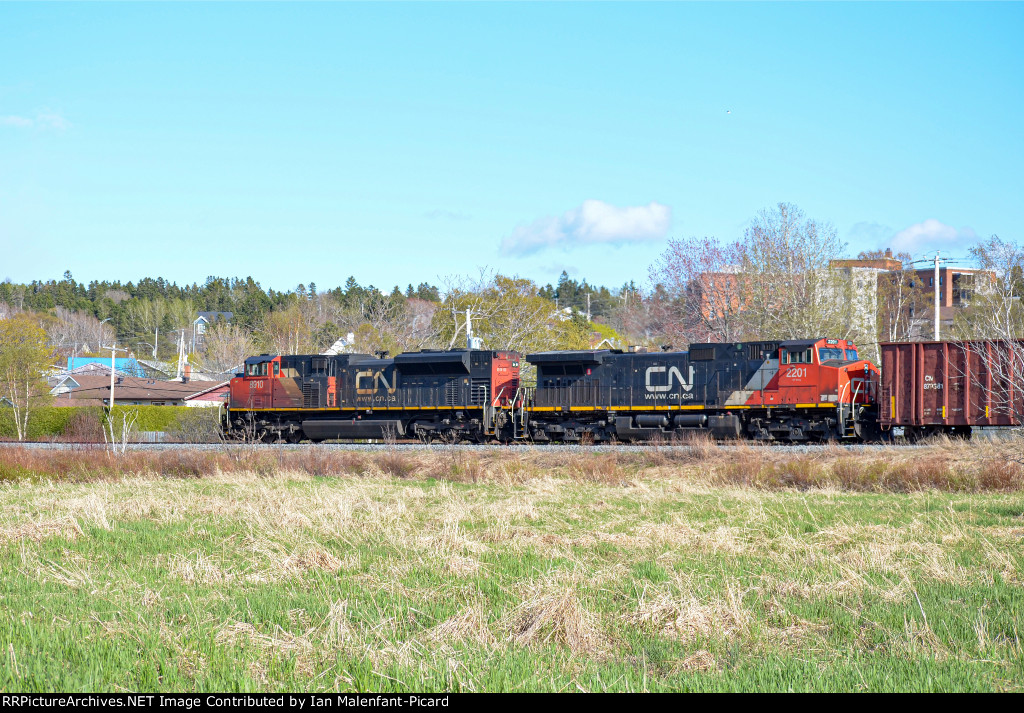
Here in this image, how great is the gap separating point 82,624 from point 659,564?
620cm

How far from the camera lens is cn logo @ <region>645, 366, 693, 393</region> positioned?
2834 cm

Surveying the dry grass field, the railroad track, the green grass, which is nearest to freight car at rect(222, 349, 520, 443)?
the railroad track

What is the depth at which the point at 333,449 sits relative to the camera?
1065 inches

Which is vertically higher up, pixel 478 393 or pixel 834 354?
pixel 834 354

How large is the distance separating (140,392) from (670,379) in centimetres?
4774

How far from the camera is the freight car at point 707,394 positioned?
2662 cm

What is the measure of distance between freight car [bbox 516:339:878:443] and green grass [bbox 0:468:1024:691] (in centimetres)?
1101

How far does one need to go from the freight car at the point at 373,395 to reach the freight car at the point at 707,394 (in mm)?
1382

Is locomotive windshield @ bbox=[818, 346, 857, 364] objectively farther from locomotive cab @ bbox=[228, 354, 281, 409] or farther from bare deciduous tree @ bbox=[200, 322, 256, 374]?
bare deciduous tree @ bbox=[200, 322, 256, 374]

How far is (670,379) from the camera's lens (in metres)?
28.7

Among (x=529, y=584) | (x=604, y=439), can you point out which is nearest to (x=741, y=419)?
(x=604, y=439)

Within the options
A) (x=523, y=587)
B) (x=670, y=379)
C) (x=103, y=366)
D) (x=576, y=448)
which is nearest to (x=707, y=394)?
(x=670, y=379)

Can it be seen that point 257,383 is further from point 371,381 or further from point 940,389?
point 940,389

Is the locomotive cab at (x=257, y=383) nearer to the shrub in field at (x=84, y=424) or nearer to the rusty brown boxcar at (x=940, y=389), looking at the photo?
the shrub in field at (x=84, y=424)
